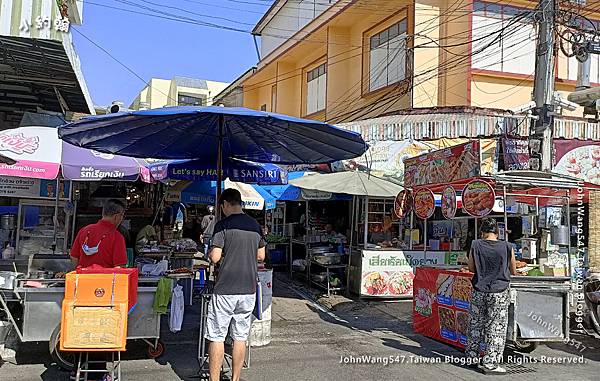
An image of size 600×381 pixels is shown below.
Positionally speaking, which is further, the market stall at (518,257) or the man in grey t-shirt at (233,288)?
the market stall at (518,257)

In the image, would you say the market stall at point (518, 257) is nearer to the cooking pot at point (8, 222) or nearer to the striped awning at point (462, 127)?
the striped awning at point (462, 127)

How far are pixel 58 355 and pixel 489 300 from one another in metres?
4.88

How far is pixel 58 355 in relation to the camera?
573 centimetres

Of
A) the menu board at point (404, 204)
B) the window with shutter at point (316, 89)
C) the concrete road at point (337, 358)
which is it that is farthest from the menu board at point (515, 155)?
the window with shutter at point (316, 89)

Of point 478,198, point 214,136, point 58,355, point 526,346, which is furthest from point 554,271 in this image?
point 58,355

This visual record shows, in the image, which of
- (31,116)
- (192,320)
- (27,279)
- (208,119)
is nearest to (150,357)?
(27,279)

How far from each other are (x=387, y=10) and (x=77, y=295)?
1467cm

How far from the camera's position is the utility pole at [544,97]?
963 cm

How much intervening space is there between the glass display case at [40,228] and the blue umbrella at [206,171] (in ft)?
8.25

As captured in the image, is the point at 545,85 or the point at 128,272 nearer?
the point at 128,272

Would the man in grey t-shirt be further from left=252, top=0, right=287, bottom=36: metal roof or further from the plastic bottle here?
left=252, top=0, right=287, bottom=36: metal roof

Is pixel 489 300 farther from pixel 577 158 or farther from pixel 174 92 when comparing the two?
pixel 174 92

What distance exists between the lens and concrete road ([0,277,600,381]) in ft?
20.1

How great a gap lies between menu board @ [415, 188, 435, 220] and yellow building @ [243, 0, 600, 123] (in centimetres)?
495
